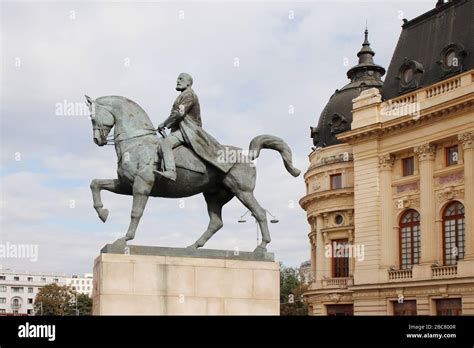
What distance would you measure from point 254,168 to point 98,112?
12.1ft

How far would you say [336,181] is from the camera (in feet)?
209

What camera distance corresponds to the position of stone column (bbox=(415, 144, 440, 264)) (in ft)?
168

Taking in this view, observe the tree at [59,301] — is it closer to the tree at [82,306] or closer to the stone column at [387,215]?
the tree at [82,306]

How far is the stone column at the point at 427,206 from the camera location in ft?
168

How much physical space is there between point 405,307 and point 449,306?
4.12m

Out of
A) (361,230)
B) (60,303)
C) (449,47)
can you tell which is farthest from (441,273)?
(60,303)

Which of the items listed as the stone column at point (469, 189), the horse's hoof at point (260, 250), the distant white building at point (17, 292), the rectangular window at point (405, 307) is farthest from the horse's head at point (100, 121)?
the distant white building at point (17, 292)

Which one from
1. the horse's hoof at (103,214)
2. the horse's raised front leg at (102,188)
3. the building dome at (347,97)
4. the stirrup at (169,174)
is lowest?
the horse's hoof at (103,214)

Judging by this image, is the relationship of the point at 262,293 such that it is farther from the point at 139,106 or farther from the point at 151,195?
the point at 139,106

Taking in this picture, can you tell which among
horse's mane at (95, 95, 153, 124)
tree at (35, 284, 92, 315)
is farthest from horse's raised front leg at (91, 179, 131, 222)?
tree at (35, 284, 92, 315)

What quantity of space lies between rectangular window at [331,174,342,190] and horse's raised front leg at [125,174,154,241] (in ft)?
157

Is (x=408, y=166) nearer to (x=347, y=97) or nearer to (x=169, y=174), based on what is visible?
(x=347, y=97)

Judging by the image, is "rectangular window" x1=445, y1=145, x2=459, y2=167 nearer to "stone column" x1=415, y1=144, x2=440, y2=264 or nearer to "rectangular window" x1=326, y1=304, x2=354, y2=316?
A: "stone column" x1=415, y1=144, x2=440, y2=264

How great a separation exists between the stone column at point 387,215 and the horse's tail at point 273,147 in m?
37.7
